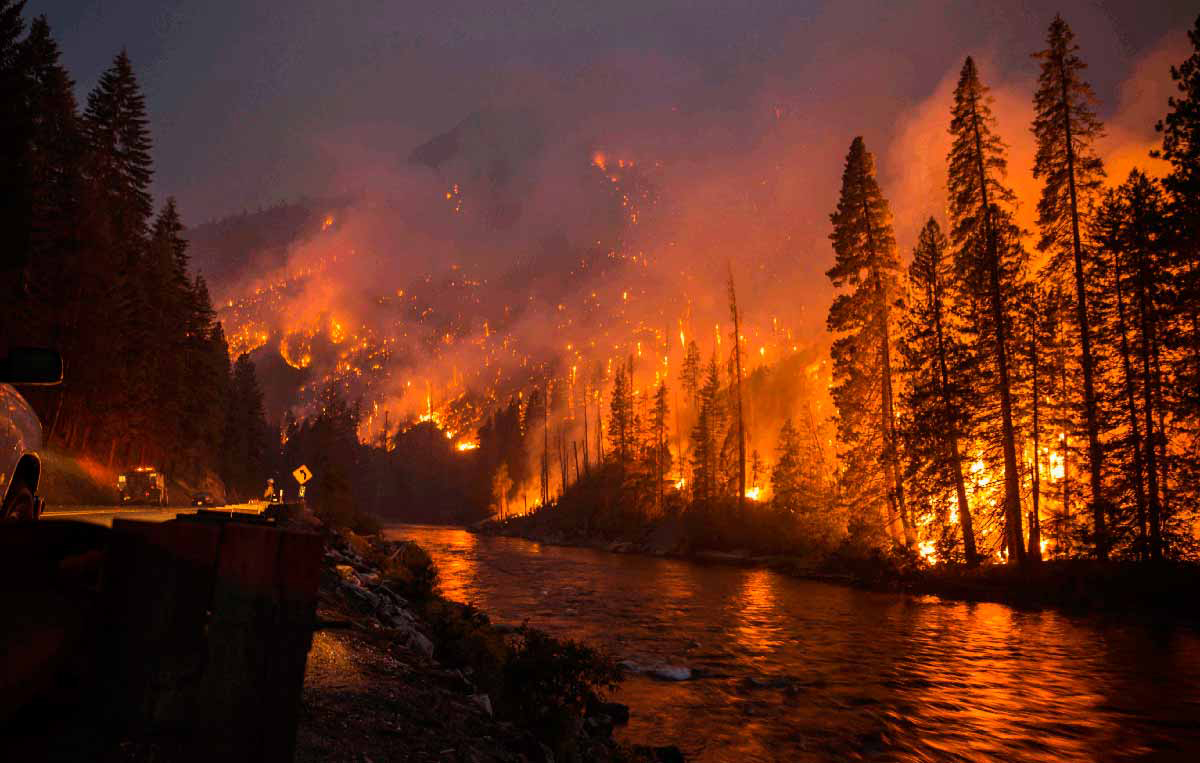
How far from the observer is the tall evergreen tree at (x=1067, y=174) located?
995 inches

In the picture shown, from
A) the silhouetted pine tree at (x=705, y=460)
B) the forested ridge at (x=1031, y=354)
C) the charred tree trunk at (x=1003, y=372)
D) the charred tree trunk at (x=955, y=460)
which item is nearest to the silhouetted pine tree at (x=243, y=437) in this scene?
the silhouetted pine tree at (x=705, y=460)

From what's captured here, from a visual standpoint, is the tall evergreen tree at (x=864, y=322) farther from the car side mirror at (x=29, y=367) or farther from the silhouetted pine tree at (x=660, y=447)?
the silhouetted pine tree at (x=660, y=447)

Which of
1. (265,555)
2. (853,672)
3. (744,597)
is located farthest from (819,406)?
(265,555)

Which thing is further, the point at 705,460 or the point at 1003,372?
the point at 705,460

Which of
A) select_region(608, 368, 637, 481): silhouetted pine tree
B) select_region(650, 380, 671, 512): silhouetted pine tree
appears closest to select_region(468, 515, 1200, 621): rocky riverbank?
select_region(650, 380, 671, 512): silhouetted pine tree

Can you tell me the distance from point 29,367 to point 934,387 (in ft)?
106

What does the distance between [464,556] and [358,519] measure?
39.0 ft

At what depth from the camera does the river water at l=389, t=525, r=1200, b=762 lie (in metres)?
9.62

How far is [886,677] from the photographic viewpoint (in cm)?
1321

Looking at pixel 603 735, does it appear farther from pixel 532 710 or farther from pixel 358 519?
pixel 358 519

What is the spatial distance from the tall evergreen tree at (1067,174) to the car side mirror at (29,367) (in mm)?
31412

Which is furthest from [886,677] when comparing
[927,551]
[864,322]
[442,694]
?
[864,322]

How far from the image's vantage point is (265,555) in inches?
102

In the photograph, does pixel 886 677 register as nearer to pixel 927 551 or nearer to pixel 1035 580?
pixel 1035 580
